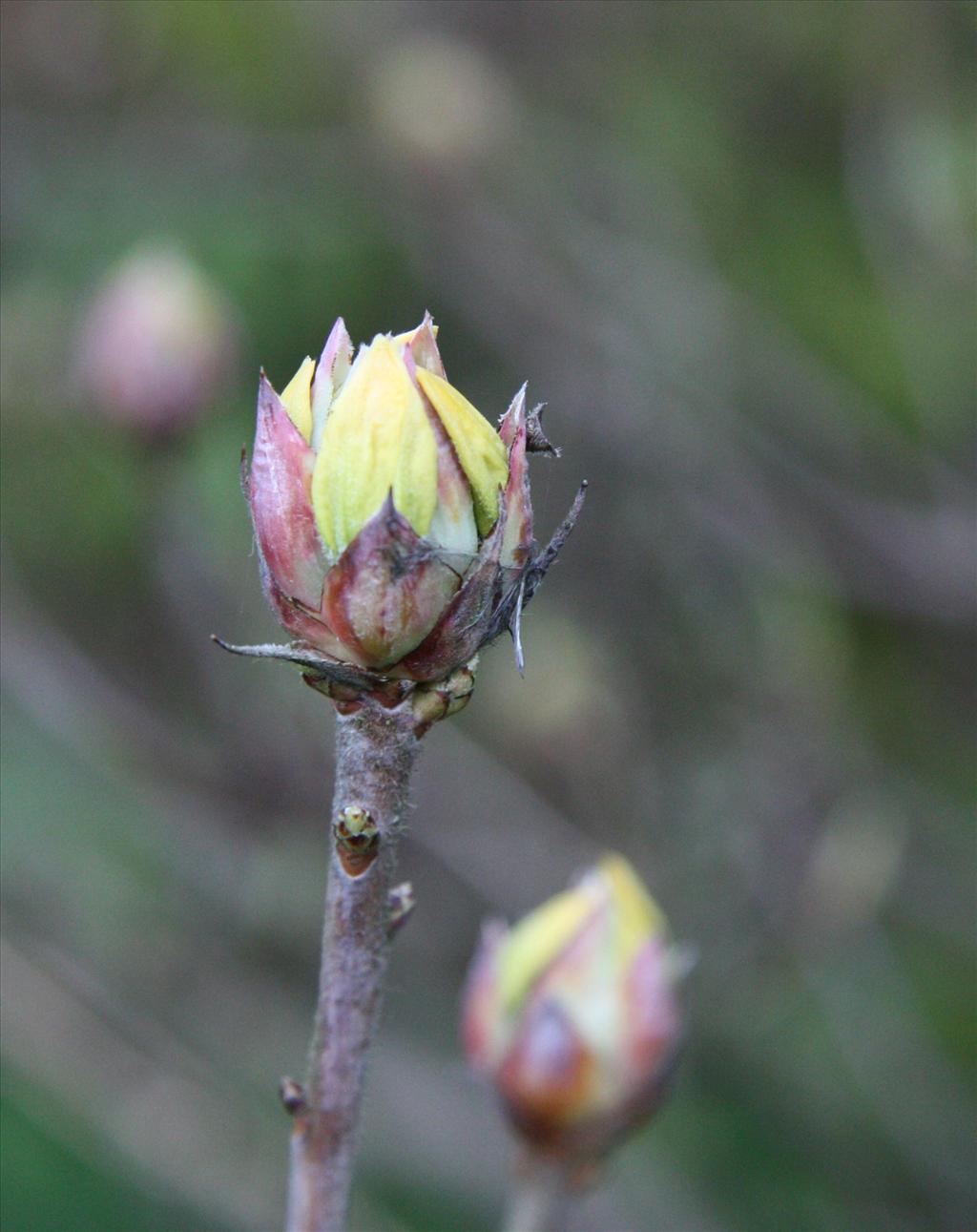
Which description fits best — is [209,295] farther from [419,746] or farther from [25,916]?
[419,746]

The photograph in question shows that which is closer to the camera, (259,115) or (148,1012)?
(148,1012)

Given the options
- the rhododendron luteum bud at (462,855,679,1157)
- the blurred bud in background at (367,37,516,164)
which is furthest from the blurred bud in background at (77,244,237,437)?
the rhododendron luteum bud at (462,855,679,1157)

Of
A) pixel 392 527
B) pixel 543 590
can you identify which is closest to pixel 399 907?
pixel 392 527

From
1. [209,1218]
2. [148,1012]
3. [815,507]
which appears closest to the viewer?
[209,1218]

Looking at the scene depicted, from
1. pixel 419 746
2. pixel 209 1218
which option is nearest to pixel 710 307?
pixel 209 1218

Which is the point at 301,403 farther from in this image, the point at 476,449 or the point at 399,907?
the point at 399,907

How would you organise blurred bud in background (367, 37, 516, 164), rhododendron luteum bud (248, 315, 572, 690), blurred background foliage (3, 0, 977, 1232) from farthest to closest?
blurred bud in background (367, 37, 516, 164) < blurred background foliage (3, 0, 977, 1232) < rhododendron luteum bud (248, 315, 572, 690)

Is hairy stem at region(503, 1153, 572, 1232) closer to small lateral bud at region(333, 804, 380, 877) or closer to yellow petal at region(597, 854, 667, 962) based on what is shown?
yellow petal at region(597, 854, 667, 962)
